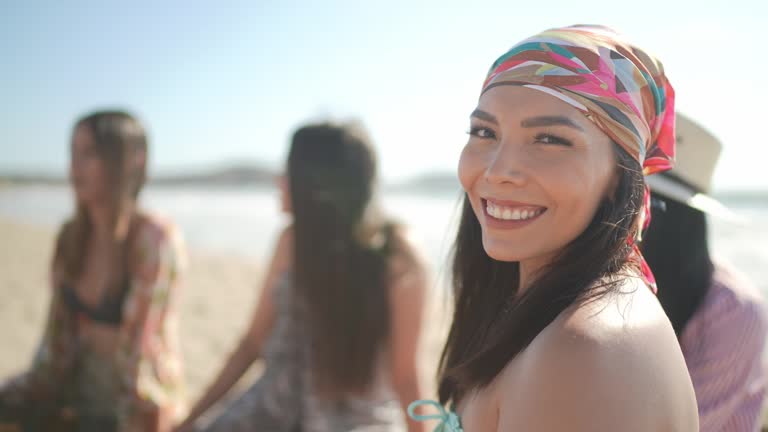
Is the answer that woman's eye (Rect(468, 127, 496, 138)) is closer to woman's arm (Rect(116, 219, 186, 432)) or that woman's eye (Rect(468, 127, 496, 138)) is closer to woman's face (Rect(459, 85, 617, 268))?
woman's face (Rect(459, 85, 617, 268))

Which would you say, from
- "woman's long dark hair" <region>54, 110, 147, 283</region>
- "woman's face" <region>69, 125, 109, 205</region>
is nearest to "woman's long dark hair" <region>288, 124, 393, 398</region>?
"woman's long dark hair" <region>54, 110, 147, 283</region>

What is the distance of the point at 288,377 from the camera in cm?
285

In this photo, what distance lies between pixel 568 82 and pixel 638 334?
0.52m

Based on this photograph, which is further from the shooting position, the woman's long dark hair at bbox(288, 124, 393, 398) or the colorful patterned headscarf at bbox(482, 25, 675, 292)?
the woman's long dark hair at bbox(288, 124, 393, 398)

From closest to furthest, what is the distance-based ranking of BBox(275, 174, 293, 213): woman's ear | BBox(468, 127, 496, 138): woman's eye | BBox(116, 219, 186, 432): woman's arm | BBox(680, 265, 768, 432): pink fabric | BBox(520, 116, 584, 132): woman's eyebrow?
BBox(520, 116, 584, 132): woman's eyebrow → BBox(468, 127, 496, 138): woman's eye → BBox(680, 265, 768, 432): pink fabric → BBox(275, 174, 293, 213): woman's ear → BBox(116, 219, 186, 432): woman's arm

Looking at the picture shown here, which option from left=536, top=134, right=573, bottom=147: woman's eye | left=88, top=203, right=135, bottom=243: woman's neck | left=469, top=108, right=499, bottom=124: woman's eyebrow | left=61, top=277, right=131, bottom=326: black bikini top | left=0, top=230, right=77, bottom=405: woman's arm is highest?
left=469, top=108, right=499, bottom=124: woman's eyebrow

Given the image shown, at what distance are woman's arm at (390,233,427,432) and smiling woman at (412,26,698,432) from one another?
1333 millimetres

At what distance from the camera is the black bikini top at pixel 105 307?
334cm

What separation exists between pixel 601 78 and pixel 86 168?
299 centimetres

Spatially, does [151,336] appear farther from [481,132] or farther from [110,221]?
[481,132]

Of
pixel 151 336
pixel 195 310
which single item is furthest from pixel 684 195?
pixel 195 310

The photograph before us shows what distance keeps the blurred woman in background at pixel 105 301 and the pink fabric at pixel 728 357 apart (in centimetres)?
256

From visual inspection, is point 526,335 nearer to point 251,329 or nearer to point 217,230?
point 251,329

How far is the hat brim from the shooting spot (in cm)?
176
